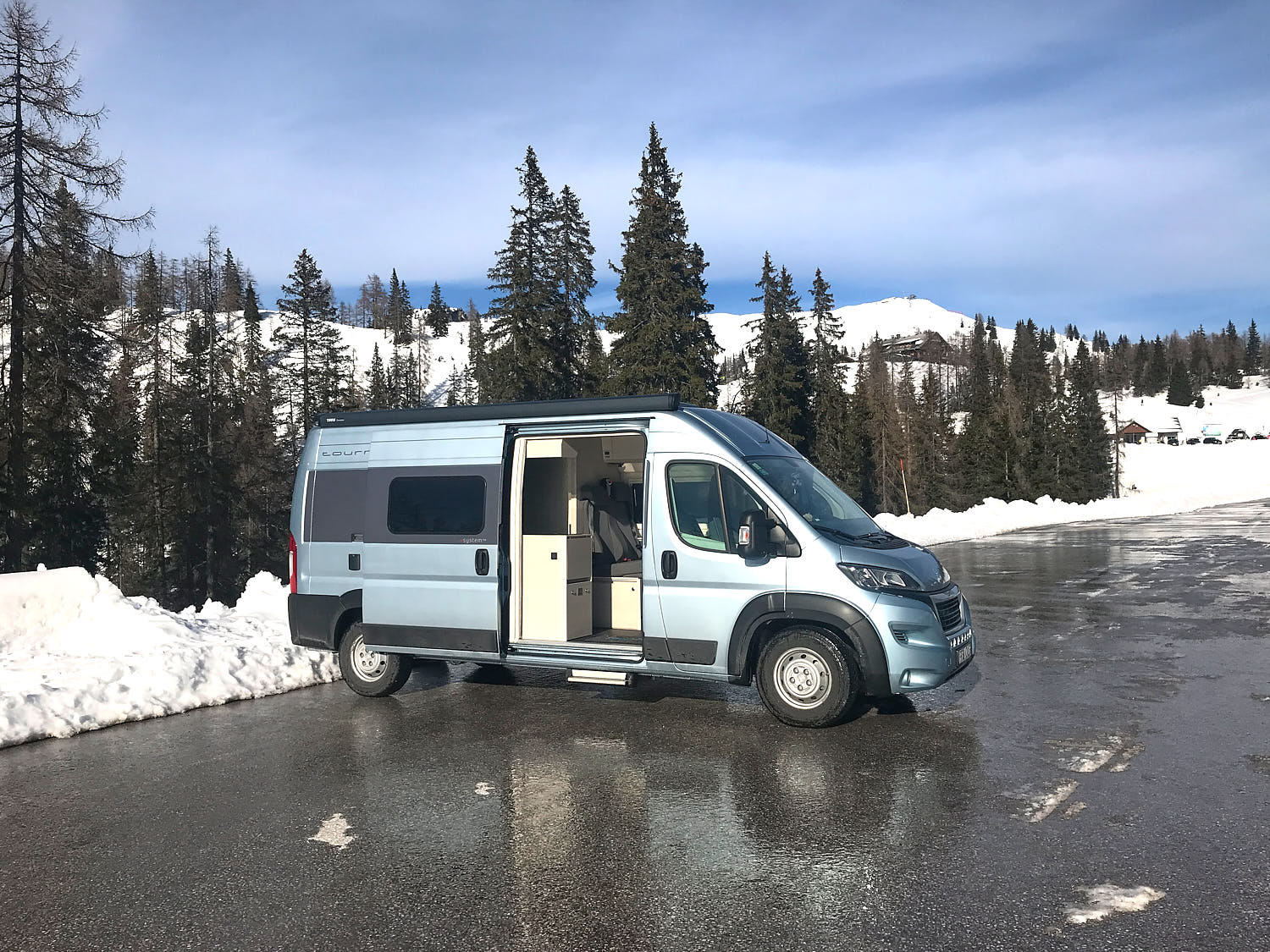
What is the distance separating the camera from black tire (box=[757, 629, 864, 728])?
7520 millimetres

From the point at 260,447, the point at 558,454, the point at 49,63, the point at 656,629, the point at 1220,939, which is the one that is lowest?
the point at 1220,939

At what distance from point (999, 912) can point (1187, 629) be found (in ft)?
29.8

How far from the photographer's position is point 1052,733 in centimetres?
739

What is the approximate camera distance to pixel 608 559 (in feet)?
33.1

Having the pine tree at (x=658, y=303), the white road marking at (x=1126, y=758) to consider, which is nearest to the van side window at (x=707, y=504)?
the white road marking at (x=1126, y=758)

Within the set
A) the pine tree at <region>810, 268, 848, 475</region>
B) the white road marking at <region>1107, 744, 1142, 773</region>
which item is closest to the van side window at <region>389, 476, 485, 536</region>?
the white road marking at <region>1107, 744, 1142, 773</region>

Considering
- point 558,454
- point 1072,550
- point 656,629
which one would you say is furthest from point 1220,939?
point 1072,550

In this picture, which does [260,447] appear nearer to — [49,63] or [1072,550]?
[49,63]

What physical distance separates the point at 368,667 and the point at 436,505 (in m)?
1.78

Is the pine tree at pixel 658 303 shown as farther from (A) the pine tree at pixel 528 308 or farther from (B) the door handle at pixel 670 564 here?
(B) the door handle at pixel 670 564

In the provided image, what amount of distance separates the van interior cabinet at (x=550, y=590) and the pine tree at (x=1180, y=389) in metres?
195

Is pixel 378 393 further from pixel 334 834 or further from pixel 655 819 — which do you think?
pixel 655 819

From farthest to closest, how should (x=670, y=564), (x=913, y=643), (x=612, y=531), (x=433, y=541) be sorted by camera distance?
(x=612, y=531), (x=433, y=541), (x=670, y=564), (x=913, y=643)

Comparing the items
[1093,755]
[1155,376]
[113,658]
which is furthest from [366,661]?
[1155,376]
